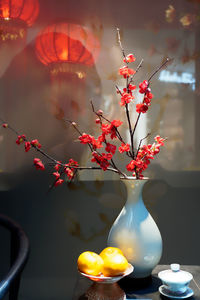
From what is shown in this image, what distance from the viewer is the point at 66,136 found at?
1699 millimetres

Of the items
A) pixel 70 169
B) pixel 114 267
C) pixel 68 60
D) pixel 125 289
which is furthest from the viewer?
pixel 68 60

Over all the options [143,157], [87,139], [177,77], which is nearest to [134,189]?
[143,157]

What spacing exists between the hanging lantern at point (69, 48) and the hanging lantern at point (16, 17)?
0.09 m

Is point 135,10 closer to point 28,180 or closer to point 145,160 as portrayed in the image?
point 145,160

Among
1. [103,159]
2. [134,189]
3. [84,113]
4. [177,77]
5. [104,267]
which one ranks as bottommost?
[104,267]

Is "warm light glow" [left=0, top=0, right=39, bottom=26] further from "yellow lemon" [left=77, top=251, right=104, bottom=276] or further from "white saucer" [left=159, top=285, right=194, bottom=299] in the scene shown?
"white saucer" [left=159, top=285, right=194, bottom=299]

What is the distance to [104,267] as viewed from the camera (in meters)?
1.11

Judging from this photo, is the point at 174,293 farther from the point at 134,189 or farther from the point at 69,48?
the point at 69,48

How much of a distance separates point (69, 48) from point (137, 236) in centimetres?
92

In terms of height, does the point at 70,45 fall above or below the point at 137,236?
above

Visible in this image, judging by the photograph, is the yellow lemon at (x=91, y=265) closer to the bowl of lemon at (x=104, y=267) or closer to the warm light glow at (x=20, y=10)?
the bowl of lemon at (x=104, y=267)

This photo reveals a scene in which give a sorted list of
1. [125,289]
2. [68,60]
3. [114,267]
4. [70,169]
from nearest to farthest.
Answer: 1. [114,267]
2. [125,289]
3. [70,169]
4. [68,60]

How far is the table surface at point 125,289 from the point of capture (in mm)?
1106

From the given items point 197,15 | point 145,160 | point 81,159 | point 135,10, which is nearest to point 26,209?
point 81,159
